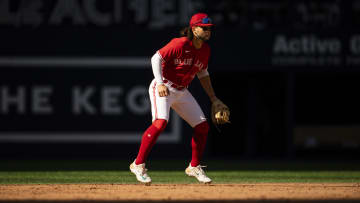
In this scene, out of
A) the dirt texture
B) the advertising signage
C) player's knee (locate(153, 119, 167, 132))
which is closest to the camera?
the dirt texture

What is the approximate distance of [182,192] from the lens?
24.3 ft

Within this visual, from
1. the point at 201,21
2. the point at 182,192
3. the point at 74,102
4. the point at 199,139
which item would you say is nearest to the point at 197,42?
the point at 201,21

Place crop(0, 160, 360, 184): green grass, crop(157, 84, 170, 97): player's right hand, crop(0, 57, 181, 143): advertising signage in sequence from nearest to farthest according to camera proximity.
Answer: crop(157, 84, 170, 97): player's right hand < crop(0, 160, 360, 184): green grass < crop(0, 57, 181, 143): advertising signage

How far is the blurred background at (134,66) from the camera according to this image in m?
13.9

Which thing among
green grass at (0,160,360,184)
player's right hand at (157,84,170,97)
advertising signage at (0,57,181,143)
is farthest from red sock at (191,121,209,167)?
advertising signage at (0,57,181,143)

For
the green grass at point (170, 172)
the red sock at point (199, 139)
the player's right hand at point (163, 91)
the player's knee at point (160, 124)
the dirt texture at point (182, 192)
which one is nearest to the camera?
the dirt texture at point (182, 192)

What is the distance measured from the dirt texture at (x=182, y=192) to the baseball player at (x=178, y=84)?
384mm

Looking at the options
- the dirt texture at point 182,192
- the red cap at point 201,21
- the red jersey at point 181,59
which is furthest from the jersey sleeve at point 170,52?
the dirt texture at point 182,192

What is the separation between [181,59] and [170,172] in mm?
3456

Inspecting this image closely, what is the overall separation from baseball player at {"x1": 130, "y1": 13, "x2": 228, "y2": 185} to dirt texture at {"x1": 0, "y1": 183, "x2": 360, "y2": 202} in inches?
15.1

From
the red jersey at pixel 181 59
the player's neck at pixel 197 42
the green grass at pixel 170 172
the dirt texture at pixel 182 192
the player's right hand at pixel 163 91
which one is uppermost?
the player's neck at pixel 197 42

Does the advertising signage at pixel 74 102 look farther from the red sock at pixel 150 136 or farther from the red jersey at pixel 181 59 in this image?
the red sock at pixel 150 136

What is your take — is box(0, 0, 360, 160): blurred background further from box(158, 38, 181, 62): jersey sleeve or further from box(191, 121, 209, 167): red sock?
box(158, 38, 181, 62): jersey sleeve

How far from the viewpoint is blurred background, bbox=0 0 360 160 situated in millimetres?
13883
